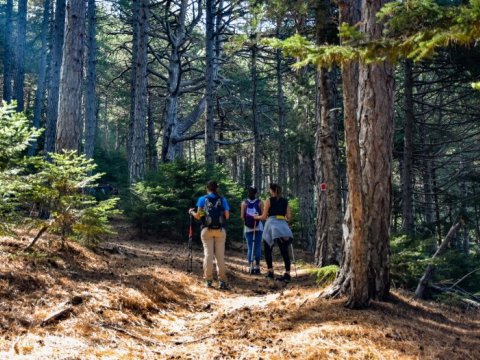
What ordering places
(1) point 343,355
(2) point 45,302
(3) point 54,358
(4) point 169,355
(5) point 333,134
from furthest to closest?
(5) point 333,134 → (2) point 45,302 → (4) point 169,355 → (1) point 343,355 → (3) point 54,358

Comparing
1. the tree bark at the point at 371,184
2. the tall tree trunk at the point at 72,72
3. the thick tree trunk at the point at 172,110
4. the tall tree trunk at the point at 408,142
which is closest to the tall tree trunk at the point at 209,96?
the thick tree trunk at the point at 172,110

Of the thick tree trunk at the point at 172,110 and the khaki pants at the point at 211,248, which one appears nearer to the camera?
the khaki pants at the point at 211,248

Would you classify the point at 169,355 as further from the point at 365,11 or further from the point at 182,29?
the point at 182,29

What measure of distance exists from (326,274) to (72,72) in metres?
6.94

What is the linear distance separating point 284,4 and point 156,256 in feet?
21.3

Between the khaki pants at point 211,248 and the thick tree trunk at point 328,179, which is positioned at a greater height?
the thick tree trunk at point 328,179

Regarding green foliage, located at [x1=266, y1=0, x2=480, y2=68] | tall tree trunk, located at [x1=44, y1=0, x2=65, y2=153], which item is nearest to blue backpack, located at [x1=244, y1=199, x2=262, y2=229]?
green foliage, located at [x1=266, y1=0, x2=480, y2=68]

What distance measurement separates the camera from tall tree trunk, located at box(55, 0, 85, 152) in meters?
9.41

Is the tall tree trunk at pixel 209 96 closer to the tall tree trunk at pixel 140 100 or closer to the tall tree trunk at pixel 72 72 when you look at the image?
the tall tree trunk at pixel 140 100

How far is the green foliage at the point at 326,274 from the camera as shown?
6923mm

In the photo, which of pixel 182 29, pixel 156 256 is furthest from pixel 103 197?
pixel 156 256

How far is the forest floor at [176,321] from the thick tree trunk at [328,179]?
2.13m

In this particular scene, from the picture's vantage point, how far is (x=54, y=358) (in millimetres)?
3727

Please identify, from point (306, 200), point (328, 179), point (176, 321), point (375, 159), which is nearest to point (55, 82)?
point (306, 200)
